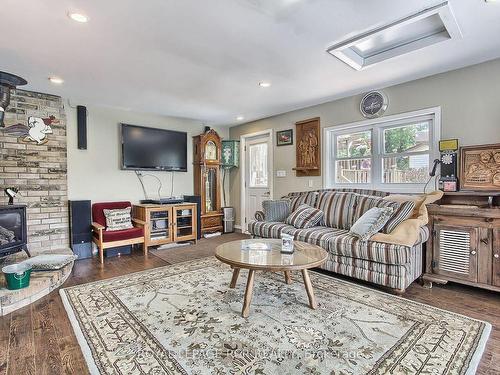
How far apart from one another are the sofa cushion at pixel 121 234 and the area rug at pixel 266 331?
115 cm

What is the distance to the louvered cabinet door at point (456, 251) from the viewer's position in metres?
2.68

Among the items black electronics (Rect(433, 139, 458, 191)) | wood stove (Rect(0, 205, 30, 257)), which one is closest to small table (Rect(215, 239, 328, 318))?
black electronics (Rect(433, 139, 458, 191))

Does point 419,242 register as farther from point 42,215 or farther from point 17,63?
point 42,215

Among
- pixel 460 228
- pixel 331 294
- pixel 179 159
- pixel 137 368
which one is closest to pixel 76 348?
pixel 137 368

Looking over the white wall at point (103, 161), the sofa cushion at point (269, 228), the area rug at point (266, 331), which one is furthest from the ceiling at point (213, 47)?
the area rug at point (266, 331)

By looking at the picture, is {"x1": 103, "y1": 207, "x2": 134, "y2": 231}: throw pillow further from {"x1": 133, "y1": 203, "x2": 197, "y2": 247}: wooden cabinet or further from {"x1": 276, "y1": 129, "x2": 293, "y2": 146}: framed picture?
{"x1": 276, "y1": 129, "x2": 293, "y2": 146}: framed picture

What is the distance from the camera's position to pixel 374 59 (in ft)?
9.52

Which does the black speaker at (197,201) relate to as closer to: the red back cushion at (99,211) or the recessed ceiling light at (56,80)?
the red back cushion at (99,211)

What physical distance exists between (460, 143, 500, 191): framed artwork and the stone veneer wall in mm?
5102

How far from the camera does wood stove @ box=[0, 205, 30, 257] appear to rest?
9.81 feet

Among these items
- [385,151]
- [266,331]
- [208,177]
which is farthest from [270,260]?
[208,177]

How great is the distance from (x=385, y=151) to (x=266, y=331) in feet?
9.75

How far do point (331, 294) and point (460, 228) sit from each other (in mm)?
1441

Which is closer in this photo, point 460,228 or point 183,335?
point 183,335
